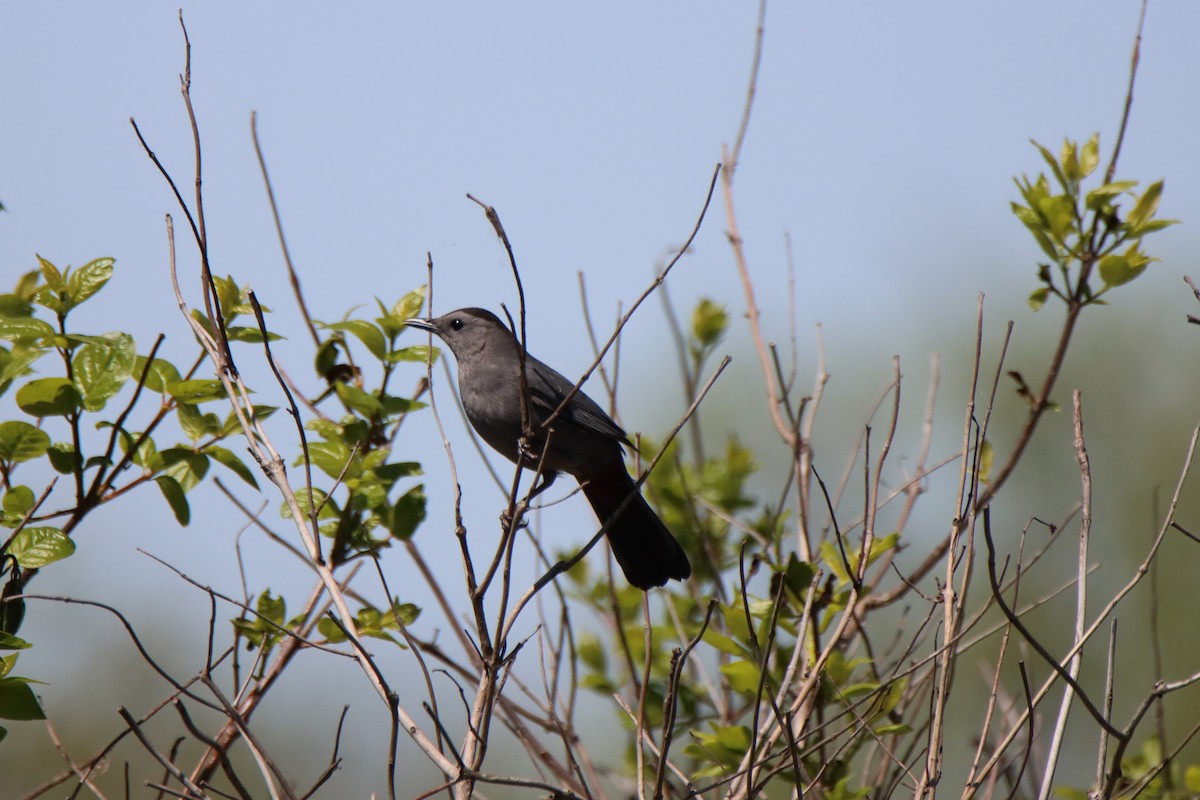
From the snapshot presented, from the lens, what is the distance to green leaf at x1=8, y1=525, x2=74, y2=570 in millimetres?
2588

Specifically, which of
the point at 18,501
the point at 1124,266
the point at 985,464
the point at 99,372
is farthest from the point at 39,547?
the point at 1124,266

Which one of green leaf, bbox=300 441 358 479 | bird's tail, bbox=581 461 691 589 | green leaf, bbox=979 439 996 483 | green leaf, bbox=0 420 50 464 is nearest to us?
green leaf, bbox=0 420 50 464

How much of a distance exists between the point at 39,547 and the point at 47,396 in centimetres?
39

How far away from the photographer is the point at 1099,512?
1652 cm

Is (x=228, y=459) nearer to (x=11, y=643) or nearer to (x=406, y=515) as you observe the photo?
(x=406, y=515)

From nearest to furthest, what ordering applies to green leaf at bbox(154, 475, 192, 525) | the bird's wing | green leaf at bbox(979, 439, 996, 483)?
1. green leaf at bbox(154, 475, 192, 525)
2. green leaf at bbox(979, 439, 996, 483)
3. the bird's wing

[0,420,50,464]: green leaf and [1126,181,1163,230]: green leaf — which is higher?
[1126,181,1163,230]: green leaf

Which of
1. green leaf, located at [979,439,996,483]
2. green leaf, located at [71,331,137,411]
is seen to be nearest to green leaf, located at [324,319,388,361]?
green leaf, located at [71,331,137,411]

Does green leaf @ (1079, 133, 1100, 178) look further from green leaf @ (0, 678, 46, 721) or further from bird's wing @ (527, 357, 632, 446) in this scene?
green leaf @ (0, 678, 46, 721)

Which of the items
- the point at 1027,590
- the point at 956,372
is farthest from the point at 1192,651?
the point at 956,372

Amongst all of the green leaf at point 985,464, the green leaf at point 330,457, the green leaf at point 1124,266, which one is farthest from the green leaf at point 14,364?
the green leaf at point 1124,266

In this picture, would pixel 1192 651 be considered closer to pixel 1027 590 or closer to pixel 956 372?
pixel 1027 590

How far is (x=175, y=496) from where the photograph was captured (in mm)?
2986

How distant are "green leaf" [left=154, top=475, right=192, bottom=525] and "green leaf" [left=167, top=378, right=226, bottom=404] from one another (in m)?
0.22
